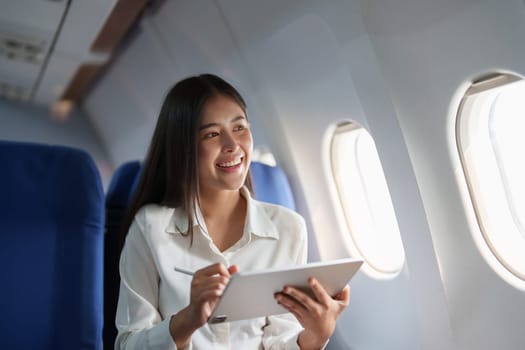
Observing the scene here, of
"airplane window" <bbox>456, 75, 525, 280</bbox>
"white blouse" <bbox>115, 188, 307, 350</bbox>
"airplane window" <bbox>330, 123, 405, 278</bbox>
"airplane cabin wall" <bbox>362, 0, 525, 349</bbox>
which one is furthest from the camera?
"airplane window" <bbox>330, 123, 405, 278</bbox>

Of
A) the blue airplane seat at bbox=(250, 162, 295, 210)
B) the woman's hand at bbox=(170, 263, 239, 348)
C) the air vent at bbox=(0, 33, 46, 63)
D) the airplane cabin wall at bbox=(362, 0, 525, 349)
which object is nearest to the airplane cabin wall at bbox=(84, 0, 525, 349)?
the airplane cabin wall at bbox=(362, 0, 525, 349)

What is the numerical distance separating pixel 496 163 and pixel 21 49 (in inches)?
147

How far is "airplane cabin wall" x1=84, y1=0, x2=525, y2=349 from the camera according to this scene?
188 centimetres

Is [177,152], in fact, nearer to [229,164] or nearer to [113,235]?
[229,164]

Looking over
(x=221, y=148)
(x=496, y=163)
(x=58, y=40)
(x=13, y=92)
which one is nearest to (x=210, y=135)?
(x=221, y=148)

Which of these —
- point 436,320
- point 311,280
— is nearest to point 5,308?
point 311,280

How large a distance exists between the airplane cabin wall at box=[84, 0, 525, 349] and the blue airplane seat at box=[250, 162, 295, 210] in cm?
15

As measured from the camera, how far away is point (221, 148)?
72.2 inches

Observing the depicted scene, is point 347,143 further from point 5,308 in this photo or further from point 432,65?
point 5,308

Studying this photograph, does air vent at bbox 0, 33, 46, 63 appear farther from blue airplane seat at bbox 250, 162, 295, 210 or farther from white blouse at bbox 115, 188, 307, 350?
white blouse at bbox 115, 188, 307, 350

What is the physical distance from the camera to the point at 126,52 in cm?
445

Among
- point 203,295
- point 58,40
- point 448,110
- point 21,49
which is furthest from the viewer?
point 21,49

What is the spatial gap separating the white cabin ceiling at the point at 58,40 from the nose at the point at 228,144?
1.81 m

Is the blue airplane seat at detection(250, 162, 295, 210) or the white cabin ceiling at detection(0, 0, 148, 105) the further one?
the white cabin ceiling at detection(0, 0, 148, 105)
